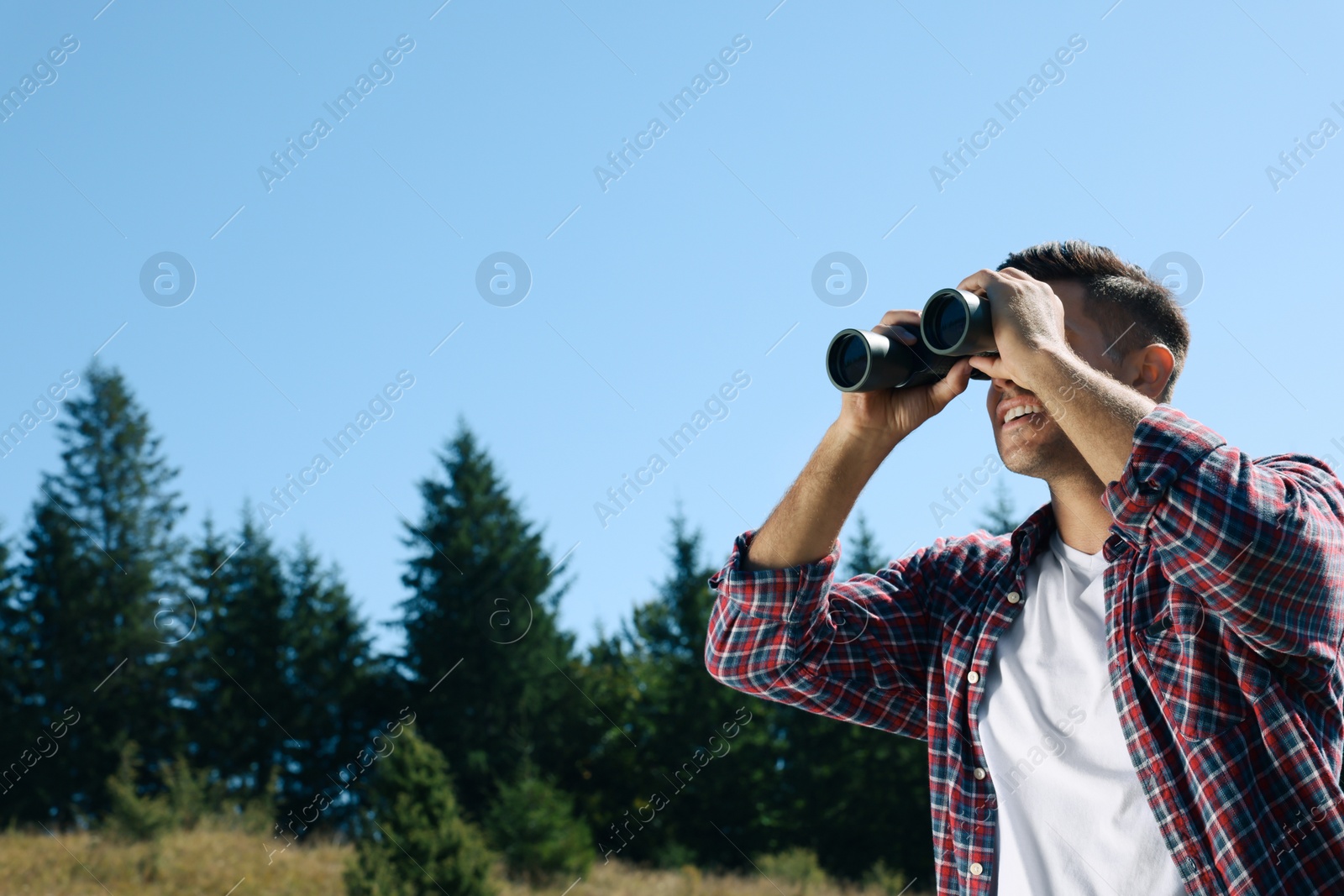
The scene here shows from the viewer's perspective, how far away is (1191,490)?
1.92m

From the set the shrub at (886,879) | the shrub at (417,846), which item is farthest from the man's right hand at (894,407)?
the shrub at (886,879)

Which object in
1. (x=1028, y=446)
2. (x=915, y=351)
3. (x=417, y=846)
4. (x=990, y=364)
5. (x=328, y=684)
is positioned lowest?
(x=417, y=846)

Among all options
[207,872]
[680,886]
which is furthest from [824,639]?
[680,886]

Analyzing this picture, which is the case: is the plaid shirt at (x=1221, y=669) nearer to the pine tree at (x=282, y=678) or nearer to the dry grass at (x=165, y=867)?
the dry grass at (x=165, y=867)

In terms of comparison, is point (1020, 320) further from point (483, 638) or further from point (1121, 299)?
point (483, 638)

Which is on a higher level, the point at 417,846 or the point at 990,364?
the point at 990,364

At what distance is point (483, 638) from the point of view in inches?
1109

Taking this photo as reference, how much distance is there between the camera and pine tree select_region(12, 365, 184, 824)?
28.7 meters

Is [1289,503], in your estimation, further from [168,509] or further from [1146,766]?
[168,509]

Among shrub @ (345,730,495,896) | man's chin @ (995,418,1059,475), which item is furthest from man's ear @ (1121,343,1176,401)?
shrub @ (345,730,495,896)

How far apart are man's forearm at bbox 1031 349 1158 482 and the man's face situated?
225 mm

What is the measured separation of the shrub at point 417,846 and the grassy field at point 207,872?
0.92 metres

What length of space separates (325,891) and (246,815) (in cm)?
488

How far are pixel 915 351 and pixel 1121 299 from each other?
0.50m
